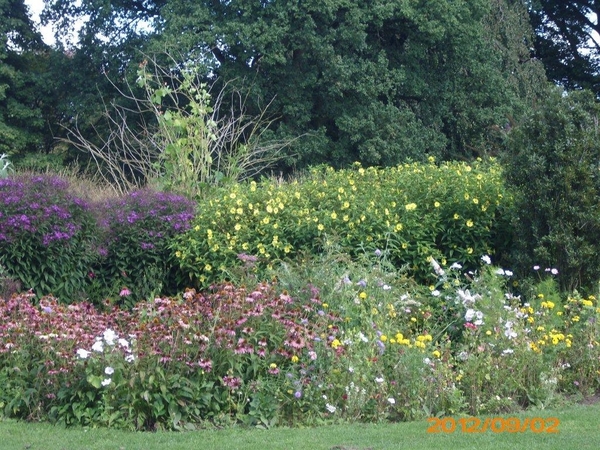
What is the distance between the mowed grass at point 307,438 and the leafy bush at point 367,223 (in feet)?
9.61

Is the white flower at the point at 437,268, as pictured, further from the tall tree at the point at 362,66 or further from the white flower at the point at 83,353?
the tall tree at the point at 362,66

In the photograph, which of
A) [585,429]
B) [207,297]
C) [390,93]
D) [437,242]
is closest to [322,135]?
[390,93]

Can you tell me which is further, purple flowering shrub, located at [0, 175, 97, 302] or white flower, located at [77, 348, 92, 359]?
purple flowering shrub, located at [0, 175, 97, 302]

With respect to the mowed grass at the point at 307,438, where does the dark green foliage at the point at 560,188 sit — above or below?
above

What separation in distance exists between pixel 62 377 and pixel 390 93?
1916 centimetres

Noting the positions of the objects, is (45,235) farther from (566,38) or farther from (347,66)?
(566,38)

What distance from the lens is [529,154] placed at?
319 inches

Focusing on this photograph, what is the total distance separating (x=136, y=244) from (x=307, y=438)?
15.3 ft

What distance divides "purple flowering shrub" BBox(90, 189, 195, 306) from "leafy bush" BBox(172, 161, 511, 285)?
0.79 ft

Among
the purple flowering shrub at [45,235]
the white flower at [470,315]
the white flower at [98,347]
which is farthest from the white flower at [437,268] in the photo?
the purple flowering shrub at [45,235]

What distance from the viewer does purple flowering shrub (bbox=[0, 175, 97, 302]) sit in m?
8.16

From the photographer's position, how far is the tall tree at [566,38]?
3155 centimetres

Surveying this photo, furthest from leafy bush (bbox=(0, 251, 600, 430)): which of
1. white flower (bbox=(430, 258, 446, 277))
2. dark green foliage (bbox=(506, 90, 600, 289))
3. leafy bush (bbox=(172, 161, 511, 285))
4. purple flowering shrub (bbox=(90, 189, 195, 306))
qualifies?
purple flowering shrub (bbox=(90, 189, 195, 306))
